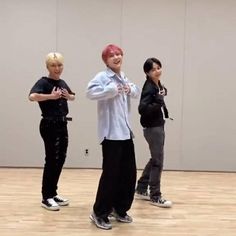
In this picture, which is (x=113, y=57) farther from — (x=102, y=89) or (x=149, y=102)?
(x=149, y=102)

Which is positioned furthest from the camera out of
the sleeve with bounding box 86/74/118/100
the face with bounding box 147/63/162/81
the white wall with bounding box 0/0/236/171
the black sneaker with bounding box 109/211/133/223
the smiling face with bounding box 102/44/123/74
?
the white wall with bounding box 0/0/236/171

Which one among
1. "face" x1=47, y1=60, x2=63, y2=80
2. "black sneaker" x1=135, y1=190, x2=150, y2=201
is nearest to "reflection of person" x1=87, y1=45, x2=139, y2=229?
"face" x1=47, y1=60, x2=63, y2=80

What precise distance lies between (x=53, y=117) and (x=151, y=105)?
843 mm

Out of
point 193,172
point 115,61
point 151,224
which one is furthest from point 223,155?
point 115,61

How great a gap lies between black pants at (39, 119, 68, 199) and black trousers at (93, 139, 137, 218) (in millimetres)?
573

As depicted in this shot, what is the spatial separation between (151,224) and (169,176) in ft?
6.59

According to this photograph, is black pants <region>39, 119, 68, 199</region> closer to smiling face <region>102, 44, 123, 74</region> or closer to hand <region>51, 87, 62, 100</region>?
hand <region>51, 87, 62, 100</region>

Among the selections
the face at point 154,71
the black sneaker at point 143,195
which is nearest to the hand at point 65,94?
the face at point 154,71

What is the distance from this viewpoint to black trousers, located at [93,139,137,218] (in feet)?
10.8

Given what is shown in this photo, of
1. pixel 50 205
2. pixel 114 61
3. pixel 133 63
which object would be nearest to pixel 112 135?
pixel 114 61

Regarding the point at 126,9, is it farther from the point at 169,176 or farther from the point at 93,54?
the point at 169,176

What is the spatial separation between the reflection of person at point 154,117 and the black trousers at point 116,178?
0.55m

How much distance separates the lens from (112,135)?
3277 mm

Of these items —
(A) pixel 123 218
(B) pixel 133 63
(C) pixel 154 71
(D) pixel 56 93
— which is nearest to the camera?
(A) pixel 123 218
